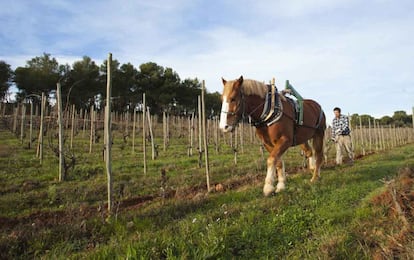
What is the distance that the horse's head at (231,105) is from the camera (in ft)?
15.4

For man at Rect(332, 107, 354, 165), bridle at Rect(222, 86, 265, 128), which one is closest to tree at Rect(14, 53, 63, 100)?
man at Rect(332, 107, 354, 165)

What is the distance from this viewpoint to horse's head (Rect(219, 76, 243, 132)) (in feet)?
15.4

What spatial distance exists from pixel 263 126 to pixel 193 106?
3753 centimetres

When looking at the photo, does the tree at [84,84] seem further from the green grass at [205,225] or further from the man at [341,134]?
the man at [341,134]

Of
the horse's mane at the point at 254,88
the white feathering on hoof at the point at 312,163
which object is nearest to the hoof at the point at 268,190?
the horse's mane at the point at 254,88

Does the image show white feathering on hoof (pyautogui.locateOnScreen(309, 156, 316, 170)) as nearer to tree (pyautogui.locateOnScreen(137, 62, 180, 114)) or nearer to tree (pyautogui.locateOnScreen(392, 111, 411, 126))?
tree (pyautogui.locateOnScreen(137, 62, 180, 114))

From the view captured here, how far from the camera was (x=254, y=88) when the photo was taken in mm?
5258

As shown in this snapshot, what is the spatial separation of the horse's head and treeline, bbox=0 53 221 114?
29.6 metres

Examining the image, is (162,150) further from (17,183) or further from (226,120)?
(226,120)

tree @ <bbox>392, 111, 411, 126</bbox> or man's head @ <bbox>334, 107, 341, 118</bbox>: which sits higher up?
tree @ <bbox>392, 111, 411, 126</bbox>

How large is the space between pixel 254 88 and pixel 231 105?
0.78m

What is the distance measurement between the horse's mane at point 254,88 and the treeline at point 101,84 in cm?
2944

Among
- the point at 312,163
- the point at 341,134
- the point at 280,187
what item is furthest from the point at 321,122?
the point at 341,134

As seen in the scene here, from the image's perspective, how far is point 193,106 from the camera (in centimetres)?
4266
